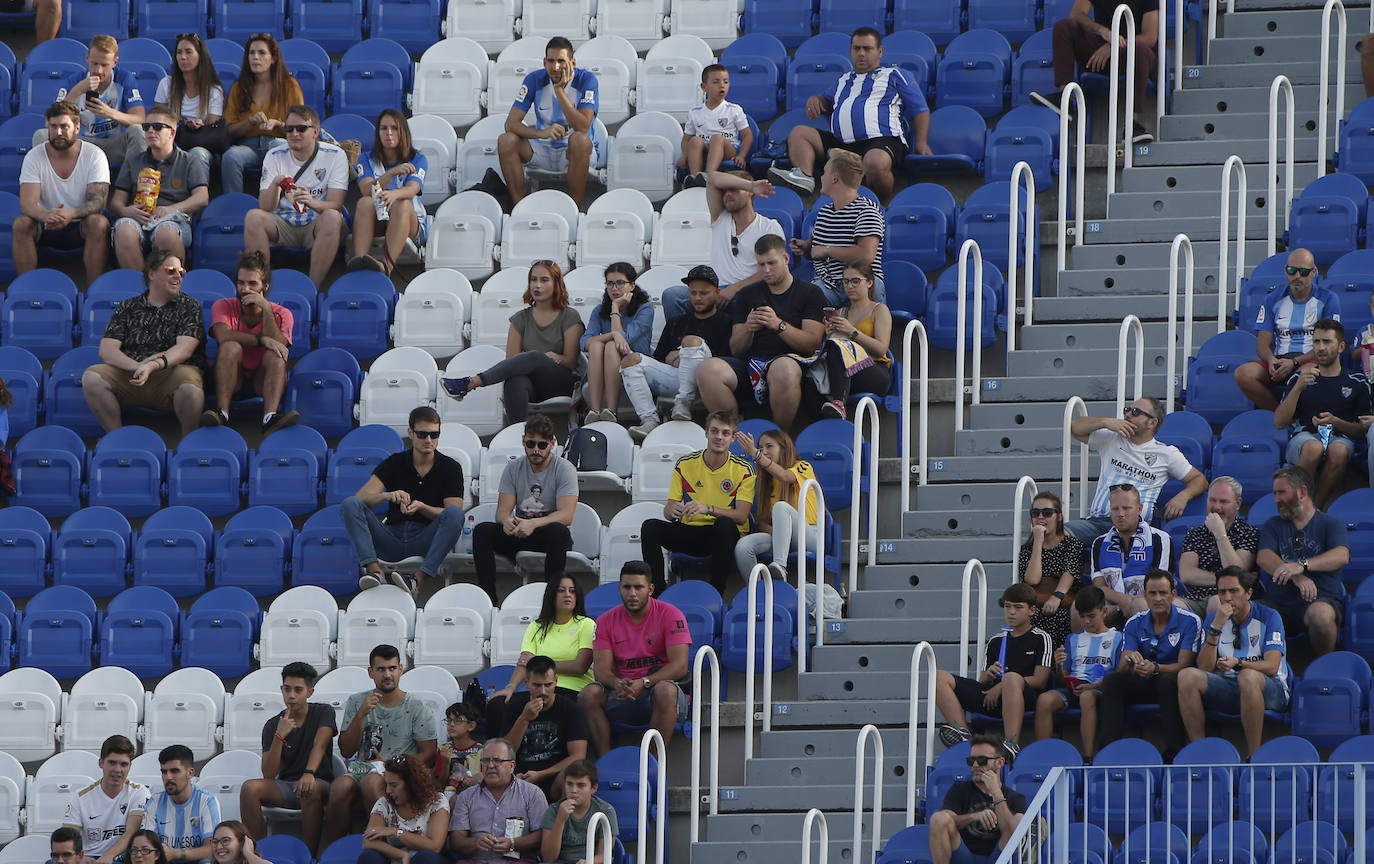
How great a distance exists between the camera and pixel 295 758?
40.9ft

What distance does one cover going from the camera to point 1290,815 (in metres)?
10.9

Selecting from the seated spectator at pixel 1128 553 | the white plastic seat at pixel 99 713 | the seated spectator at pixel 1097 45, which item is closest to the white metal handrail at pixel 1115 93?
the seated spectator at pixel 1097 45

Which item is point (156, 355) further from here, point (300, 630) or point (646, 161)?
point (646, 161)

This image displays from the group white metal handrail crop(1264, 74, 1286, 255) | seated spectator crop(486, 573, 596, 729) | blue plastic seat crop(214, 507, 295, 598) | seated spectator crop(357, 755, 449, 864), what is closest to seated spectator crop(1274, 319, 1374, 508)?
white metal handrail crop(1264, 74, 1286, 255)

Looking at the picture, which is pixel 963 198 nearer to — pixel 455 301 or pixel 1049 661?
pixel 455 301

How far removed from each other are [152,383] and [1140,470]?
575 centimetres

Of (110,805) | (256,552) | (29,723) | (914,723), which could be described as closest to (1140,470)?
(914,723)

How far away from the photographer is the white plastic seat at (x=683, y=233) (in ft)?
50.2

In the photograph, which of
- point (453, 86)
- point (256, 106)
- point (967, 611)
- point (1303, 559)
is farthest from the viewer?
point (453, 86)

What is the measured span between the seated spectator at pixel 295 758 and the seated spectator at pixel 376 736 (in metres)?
0.10

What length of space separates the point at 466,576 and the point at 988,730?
10.7 ft

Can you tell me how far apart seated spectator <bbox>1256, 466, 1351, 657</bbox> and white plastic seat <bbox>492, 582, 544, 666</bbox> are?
3.75m

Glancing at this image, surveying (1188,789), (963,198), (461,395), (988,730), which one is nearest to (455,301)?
(461,395)

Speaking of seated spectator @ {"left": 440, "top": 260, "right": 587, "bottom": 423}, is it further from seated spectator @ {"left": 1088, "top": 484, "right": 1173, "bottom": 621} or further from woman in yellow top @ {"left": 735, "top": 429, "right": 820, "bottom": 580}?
seated spectator @ {"left": 1088, "top": 484, "right": 1173, "bottom": 621}
